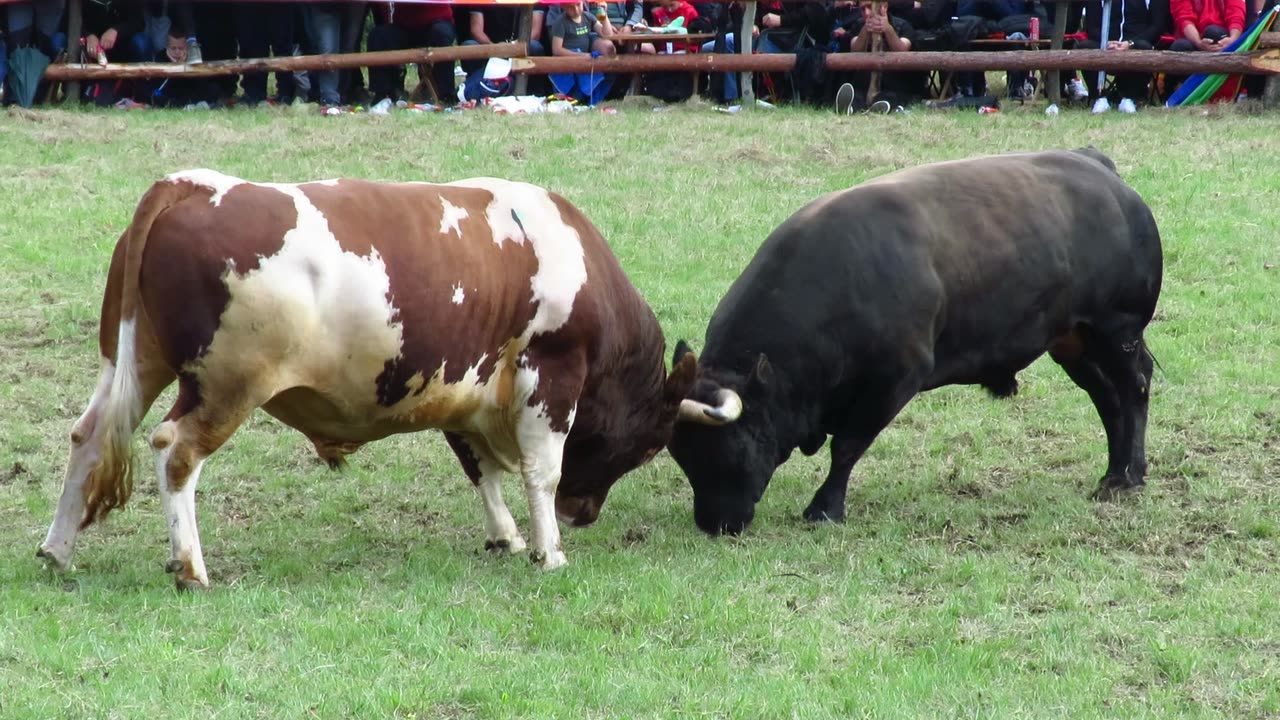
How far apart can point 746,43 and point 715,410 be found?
36.8 ft

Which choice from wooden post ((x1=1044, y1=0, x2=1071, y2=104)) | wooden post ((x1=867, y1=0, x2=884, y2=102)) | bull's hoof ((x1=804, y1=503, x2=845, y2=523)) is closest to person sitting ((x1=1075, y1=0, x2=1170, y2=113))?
wooden post ((x1=1044, y1=0, x2=1071, y2=104))

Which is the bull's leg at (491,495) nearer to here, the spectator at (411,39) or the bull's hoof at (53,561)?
the bull's hoof at (53,561)

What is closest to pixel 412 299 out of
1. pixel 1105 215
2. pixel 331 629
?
pixel 331 629

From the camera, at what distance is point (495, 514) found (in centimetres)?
668

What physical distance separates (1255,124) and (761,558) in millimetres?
10405

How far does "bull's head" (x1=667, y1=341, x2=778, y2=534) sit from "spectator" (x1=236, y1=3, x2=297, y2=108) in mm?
10612

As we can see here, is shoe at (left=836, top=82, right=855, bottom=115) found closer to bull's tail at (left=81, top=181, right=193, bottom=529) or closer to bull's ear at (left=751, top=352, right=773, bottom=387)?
bull's ear at (left=751, top=352, right=773, bottom=387)

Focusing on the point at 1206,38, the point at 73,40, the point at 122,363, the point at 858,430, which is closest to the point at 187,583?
the point at 122,363

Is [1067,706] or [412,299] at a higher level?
[412,299]

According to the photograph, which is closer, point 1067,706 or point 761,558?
point 1067,706

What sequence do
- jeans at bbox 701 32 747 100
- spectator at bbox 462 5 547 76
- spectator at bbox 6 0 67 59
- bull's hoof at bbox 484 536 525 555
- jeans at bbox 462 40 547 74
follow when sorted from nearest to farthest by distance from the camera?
1. bull's hoof at bbox 484 536 525 555
2. spectator at bbox 6 0 67 59
3. jeans at bbox 462 40 547 74
4. spectator at bbox 462 5 547 76
5. jeans at bbox 701 32 747 100

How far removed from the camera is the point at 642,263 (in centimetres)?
1105

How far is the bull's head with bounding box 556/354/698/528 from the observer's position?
6.84m

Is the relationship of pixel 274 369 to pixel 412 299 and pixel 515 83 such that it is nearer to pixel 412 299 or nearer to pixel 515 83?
pixel 412 299
